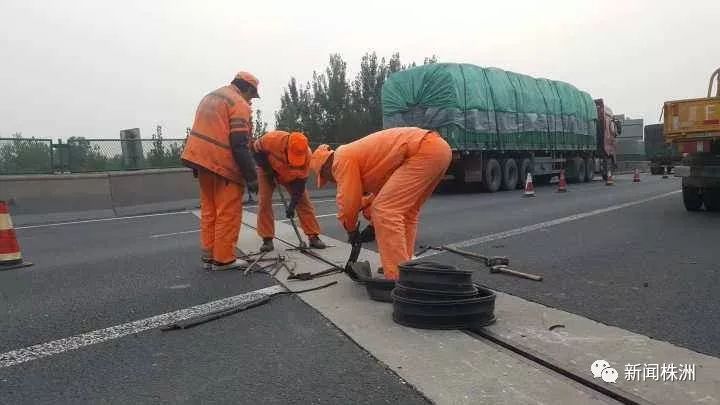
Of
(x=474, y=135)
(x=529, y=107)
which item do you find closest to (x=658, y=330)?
(x=474, y=135)

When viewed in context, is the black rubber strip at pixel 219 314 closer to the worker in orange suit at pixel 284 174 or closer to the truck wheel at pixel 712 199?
the worker in orange suit at pixel 284 174

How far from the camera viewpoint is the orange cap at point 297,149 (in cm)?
567

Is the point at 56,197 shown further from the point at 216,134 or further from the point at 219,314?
the point at 219,314

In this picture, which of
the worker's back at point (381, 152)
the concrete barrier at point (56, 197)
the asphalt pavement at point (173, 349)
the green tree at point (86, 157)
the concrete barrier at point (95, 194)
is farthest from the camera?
the green tree at point (86, 157)

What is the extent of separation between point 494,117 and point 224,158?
1227 cm

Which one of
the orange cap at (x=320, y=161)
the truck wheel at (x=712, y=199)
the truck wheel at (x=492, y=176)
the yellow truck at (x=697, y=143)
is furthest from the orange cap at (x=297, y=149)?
the truck wheel at (x=492, y=176)

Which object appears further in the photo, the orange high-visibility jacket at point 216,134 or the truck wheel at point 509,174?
the truck wheel at point 509,174

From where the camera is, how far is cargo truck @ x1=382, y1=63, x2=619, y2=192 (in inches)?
584

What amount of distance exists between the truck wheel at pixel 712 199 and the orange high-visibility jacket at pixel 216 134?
317 inches

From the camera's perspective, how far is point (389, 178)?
4234mm

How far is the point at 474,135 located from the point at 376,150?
38.4 ft

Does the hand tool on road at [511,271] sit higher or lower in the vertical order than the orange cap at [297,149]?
lower

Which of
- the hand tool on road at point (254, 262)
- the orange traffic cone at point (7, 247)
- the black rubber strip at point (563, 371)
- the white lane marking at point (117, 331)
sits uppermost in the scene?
the orange traffic cone at point (7, 247)

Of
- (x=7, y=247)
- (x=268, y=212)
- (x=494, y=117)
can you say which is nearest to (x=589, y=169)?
(x=494, y=117)
